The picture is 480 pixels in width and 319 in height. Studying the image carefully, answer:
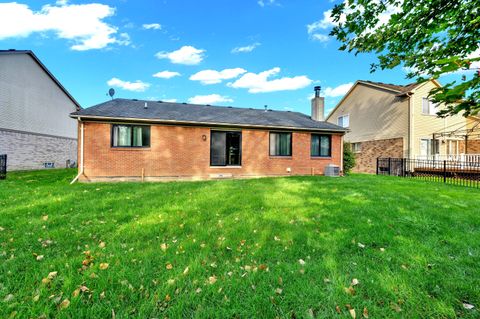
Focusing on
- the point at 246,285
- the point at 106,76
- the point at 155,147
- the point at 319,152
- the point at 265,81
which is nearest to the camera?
the point at 246,285

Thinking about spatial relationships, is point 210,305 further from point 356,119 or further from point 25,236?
point 356,119

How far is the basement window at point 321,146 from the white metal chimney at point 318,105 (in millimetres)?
2517

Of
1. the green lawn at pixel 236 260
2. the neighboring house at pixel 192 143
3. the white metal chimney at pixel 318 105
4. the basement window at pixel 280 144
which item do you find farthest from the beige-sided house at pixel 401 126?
the green lawn at pixel 236 260

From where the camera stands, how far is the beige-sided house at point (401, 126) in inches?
682

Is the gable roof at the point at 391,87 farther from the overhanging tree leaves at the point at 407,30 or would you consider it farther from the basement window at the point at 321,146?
the overhanging tree leaves at the point at 407,30

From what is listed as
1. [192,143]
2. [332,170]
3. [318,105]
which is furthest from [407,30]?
[318,105]

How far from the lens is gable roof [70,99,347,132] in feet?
36.6

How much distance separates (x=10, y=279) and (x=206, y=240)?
2.52 meters

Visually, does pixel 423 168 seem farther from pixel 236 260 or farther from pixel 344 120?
pixel 236 260

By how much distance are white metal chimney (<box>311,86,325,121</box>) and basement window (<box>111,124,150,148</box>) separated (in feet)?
37.0

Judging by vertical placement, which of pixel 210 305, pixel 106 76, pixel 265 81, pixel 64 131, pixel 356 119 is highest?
pixel 265 81

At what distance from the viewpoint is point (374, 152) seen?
795 inches

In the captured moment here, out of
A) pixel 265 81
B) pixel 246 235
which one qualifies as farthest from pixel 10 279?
pixel 265 81

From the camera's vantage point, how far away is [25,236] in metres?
3.98
